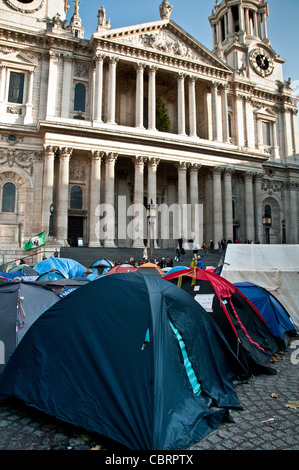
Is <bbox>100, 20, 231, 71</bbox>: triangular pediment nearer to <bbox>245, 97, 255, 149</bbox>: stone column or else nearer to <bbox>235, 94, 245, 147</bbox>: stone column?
<bbox>235, 94, 245, 147</bbox>: stone column

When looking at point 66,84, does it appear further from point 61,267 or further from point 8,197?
point 61,267

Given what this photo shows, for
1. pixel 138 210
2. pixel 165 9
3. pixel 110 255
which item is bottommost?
pixel 110 255

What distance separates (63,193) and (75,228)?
3675 millimetres

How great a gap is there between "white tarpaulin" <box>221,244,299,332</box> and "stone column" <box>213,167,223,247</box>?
1921 centimetres

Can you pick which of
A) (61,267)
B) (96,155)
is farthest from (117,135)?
(61,267)

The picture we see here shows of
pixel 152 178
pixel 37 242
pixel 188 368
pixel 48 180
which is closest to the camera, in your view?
pixel 188 368

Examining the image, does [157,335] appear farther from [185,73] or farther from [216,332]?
[185,73]

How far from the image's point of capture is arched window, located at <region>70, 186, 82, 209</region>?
2817 centimetres

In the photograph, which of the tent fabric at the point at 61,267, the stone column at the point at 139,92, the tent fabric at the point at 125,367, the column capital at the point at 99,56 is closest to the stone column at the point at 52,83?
the column capital at the point at 99,56

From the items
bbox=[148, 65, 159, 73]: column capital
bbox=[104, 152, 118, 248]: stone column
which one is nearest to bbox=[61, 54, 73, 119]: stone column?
bbox=[104, 152, 118, 248]: stone column

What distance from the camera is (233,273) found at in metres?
10.8

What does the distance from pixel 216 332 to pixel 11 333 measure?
3.92 meters

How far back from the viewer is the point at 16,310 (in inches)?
249

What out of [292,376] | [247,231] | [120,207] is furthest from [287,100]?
[292,376]
